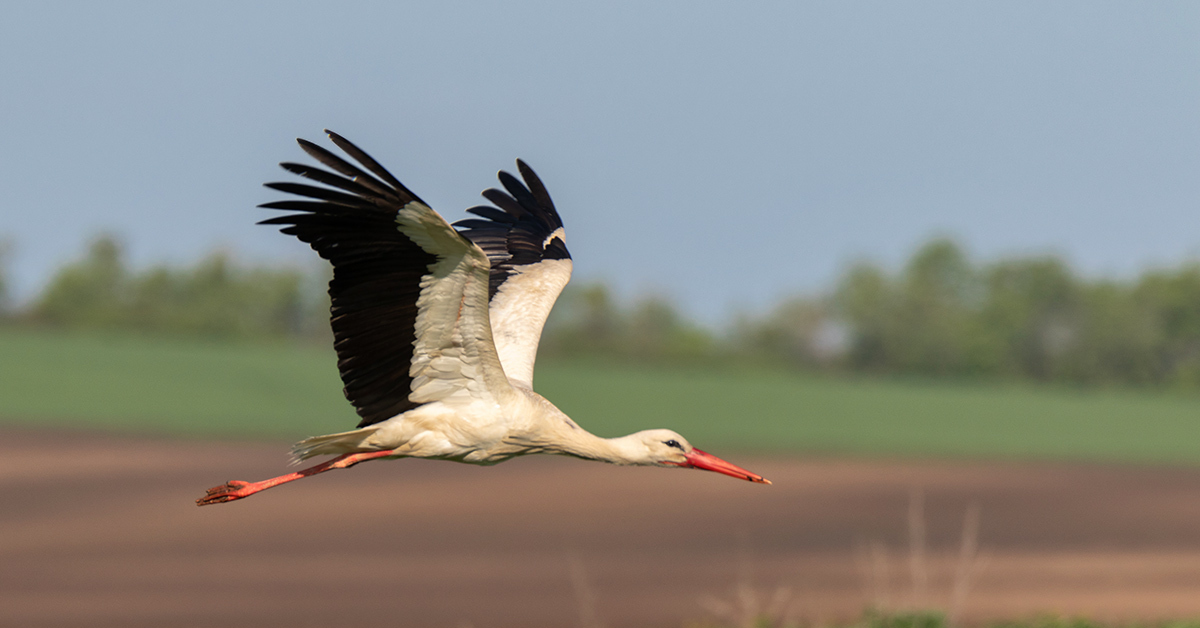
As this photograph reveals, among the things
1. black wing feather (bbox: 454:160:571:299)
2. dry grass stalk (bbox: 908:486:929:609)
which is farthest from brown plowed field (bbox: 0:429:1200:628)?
black wing feather (bbox: 454:160:571:299)

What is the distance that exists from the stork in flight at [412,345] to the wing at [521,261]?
3.41 ft

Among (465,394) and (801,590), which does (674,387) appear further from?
(465,394)

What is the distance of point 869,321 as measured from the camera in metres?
89.8

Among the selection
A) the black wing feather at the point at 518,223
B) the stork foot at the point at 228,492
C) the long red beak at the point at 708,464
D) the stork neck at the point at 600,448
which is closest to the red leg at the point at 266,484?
the stork foot at the point at 228,492

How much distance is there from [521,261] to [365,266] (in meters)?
3.02

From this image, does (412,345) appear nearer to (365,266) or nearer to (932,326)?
(365,266)

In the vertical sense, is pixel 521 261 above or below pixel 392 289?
above

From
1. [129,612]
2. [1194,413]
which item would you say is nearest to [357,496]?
[129,612]

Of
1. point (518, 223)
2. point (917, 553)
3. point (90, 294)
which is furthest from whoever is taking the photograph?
point (90, 294)

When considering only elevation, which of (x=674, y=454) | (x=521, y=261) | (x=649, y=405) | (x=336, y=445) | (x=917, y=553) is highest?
(x=521, y=261)

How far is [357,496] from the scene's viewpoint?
34031 millimetres

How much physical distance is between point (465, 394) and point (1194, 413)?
6681cm

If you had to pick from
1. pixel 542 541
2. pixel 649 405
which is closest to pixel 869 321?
pixel 649 405

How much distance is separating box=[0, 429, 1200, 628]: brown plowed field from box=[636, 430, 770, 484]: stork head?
4.76ft
